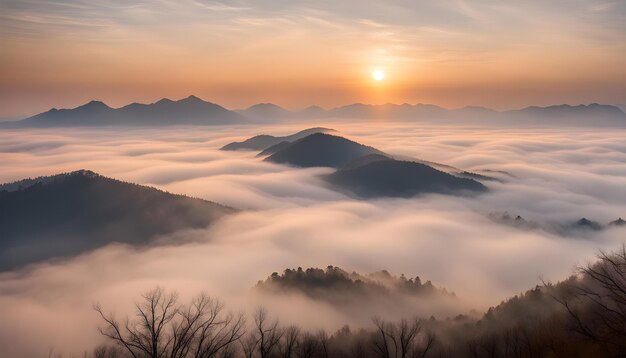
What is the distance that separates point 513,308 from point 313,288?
1925 inches

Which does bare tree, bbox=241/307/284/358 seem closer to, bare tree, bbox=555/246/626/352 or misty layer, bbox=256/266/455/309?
misty layer, bbox=256/266/455/309

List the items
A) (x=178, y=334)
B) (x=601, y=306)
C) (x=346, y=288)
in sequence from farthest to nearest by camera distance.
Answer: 1. (x=346, y=288)
2. (x=601, y=306)
3. (x=178, y=334)

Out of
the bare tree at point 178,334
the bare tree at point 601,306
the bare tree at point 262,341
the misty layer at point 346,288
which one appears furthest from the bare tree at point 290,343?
the bare tree at point 601,306

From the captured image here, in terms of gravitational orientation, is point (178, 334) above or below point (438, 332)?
above

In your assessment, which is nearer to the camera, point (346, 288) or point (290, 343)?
point (290, 343)

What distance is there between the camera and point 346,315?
105m

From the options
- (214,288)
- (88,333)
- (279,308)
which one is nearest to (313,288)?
(279,308)

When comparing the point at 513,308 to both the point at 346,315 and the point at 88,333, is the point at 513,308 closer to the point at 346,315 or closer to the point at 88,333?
the point at 346,315

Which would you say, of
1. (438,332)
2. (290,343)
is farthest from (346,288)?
(290,343)

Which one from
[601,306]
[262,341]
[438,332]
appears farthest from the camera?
[438,332]

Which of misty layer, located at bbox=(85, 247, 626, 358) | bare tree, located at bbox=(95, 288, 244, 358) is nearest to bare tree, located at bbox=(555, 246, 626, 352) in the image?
misty layer, located at bbox=(85, 247, 626, 358)

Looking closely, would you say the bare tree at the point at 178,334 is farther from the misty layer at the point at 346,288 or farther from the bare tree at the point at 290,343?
the misty layer at the point at 346,288

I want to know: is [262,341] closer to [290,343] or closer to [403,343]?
[290,343]

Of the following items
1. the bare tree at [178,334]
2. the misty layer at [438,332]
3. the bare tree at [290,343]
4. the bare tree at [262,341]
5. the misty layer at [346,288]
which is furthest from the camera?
the misty layer at [346,288]
